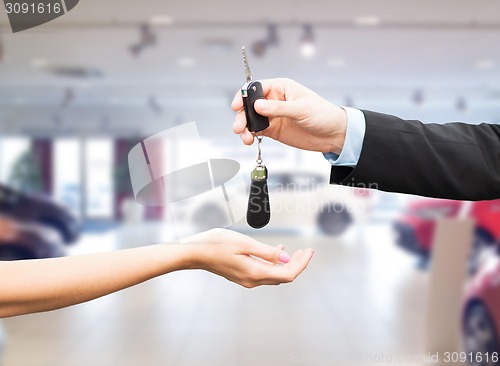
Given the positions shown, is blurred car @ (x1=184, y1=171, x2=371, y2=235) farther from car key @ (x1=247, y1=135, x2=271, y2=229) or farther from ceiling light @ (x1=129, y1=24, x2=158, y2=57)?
ceiling light @ (x1=129, y1=24, x2=158, y2=57)

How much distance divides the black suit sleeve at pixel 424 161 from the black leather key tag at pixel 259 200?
12 centimetres

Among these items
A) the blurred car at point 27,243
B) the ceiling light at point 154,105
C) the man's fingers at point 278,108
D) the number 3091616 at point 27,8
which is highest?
the ceiling light at point 154,105

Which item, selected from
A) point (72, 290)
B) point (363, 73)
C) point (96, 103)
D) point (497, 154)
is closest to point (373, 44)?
point (363, 73)

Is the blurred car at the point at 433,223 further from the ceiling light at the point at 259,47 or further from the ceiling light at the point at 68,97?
the ceiling light at the point at 68,97

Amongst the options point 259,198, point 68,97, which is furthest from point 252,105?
point 68,97

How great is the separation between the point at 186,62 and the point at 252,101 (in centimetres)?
327

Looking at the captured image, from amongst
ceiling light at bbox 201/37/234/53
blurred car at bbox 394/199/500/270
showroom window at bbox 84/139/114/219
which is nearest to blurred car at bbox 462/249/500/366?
blurred car at bbox 394/199/500/270

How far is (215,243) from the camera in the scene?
72 cm

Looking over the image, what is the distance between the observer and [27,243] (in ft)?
11.1

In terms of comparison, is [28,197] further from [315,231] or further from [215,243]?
[215,243]

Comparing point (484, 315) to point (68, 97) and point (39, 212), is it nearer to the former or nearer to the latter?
point (39, 212)

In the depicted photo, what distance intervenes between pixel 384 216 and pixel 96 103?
2576 millimetres

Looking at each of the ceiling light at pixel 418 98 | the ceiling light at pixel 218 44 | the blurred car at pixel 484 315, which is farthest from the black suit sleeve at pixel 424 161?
the ceiling light at pixel 218 44

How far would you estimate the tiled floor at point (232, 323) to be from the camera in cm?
269
